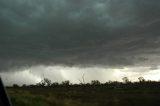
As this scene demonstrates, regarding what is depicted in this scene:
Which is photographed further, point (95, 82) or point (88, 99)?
point (95, 82)

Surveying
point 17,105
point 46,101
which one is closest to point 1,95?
point 17,105

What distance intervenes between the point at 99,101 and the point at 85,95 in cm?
747

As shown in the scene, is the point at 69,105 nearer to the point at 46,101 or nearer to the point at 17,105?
the point at 46,101

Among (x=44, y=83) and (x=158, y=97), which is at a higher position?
(x=44, y=83)

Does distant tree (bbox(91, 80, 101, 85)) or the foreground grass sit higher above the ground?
distant tree (bbox(91, 80, 101, 85))

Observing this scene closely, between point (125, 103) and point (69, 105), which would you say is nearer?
point (69, 105)

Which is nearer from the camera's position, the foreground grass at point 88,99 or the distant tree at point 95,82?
the foreground grass at point 88,99

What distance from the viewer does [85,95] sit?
203 feet

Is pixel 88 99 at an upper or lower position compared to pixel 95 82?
lower

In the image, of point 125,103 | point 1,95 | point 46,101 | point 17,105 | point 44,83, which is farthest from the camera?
point 44,83

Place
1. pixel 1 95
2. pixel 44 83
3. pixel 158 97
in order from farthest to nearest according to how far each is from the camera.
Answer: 1. pixel 44 83
2. pixel 158 97
3. pixel 1 95

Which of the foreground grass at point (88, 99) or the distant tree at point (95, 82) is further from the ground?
the distant tree at point (95, 82)

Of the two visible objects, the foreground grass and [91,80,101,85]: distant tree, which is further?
[91,80,101,85]: distant tree

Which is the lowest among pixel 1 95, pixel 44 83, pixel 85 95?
pixel 1 95
